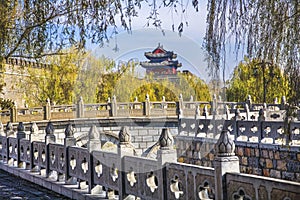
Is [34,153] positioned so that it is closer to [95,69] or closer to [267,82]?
[267,82]

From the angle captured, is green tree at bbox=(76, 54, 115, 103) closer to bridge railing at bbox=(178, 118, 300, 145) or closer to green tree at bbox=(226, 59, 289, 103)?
bridge railing at bbox=(178, 118, 300, 145)

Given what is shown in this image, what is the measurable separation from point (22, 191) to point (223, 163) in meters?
5.35

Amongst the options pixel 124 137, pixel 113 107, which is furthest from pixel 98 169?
pixel 113 107

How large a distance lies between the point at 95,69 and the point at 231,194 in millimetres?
24818

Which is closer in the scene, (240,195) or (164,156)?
(240,195)

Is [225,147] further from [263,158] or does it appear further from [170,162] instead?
[263,158]

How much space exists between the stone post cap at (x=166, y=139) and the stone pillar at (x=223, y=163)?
1.04m

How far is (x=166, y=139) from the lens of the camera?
654cm

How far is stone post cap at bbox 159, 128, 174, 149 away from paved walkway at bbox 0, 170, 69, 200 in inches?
113

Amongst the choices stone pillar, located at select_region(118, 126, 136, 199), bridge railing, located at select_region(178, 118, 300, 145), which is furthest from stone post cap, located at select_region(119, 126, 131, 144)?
bridge railing, located at select_region(178, 118, 300, 145)

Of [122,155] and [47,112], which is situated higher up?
[47,112]

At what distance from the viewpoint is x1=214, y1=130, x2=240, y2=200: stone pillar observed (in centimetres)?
546

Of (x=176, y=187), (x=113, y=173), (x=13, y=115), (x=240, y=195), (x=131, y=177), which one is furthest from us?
(x=13, y=115)

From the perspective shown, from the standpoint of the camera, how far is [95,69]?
97.7ft
